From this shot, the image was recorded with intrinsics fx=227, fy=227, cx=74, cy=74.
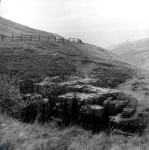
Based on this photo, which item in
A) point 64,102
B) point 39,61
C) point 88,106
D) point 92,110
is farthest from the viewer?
Answer: point 39,61

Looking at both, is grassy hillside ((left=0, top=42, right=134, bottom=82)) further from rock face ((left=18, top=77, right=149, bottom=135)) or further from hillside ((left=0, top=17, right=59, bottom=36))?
hillside ((left=0, top=17, right=59, bottom=36))

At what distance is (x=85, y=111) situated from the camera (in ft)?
52.4

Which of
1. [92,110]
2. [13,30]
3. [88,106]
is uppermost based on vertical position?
[13,30]

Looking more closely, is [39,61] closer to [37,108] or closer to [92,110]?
[37,108]

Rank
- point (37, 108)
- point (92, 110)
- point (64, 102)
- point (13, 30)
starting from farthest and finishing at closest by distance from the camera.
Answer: point (13, 30)
point (64, 102)
point (37, 108)
point (92, 110)

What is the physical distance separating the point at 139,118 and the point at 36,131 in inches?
343

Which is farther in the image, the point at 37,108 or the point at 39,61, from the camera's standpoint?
the point at 39,61

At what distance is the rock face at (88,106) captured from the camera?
1477cm

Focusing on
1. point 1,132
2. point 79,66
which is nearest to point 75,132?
point 1,132

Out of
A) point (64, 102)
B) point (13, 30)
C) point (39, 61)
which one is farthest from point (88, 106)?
point (13, 30)

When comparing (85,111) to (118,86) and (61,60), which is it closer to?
(118,86)

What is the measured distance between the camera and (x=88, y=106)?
16.0 m

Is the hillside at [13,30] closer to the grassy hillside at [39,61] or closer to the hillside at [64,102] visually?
the grassy hillside at [39,61]

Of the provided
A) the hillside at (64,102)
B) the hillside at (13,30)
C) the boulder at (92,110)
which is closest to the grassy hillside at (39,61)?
the hillside at (64,102)
